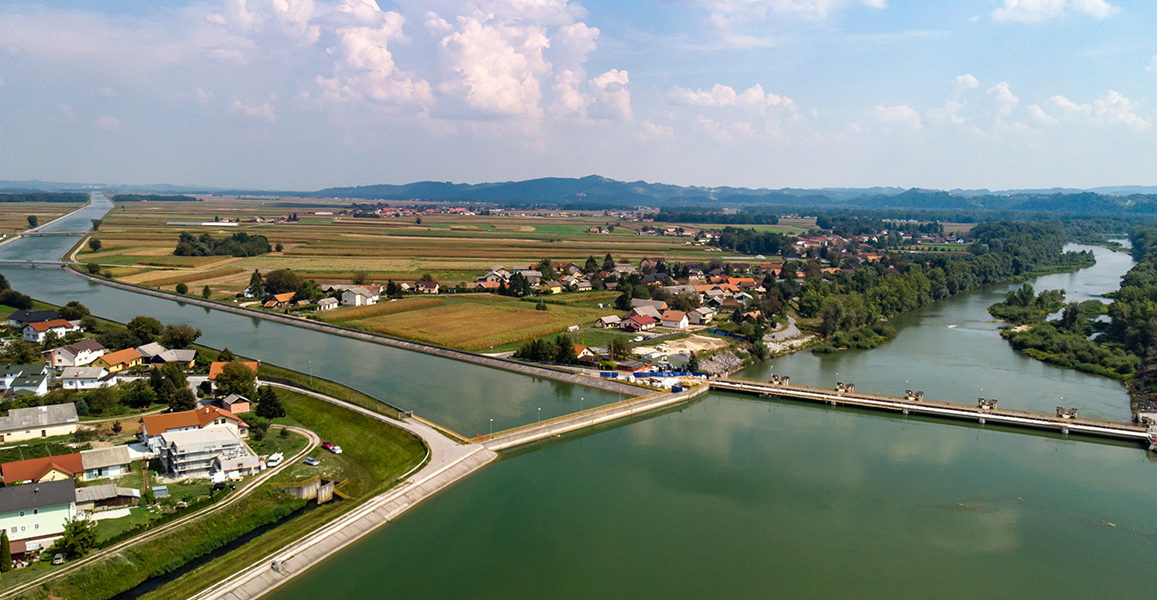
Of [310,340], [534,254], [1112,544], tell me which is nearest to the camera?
[1112,544]

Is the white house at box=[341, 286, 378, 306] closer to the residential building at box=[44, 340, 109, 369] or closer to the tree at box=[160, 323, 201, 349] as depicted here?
the tree at box=[160, 323, 201, 349]

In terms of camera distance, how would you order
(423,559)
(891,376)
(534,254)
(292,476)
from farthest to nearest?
(534,254), (891,376), (292,476), (423,559)

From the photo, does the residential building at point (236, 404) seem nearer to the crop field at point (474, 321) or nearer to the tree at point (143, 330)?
the tree at point (143, 330)

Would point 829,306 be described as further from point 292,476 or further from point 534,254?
point 534,254

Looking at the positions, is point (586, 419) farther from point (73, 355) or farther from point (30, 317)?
point (30, 317)

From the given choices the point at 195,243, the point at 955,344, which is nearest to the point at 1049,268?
the point at 955,344

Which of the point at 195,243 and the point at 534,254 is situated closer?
the point at 195,243

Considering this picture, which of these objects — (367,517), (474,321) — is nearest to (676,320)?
(474,321)

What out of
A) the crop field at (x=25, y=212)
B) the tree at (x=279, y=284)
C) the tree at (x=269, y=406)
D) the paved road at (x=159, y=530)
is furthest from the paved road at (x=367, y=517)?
the crop field at (x=25, y=212)

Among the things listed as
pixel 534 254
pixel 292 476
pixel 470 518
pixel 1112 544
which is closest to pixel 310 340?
pixel 292 476
